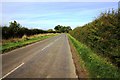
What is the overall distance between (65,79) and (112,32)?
10.4 ft

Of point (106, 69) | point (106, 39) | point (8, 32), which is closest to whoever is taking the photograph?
point (106, 69)

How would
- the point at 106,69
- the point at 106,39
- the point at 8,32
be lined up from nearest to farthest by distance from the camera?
the point at 106,69
the point at 106,39
the point at 8,32

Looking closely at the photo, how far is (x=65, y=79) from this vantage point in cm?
1144

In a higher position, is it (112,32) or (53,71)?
(112,32)

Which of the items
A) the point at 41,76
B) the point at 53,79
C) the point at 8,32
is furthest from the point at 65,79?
the point at 8,32

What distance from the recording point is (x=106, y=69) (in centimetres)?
1077

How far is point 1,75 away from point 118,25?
19.8 feet

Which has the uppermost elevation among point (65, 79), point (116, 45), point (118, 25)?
point (118, 25)

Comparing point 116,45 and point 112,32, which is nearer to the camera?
point 116,45

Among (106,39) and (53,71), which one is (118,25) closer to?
(106,39)

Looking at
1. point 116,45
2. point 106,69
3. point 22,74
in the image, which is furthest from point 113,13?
point 22,74

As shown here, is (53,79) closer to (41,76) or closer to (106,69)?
(41,76)

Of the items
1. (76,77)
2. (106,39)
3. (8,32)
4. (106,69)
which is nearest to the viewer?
(106,69)

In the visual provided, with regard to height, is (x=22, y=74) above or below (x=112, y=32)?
below
